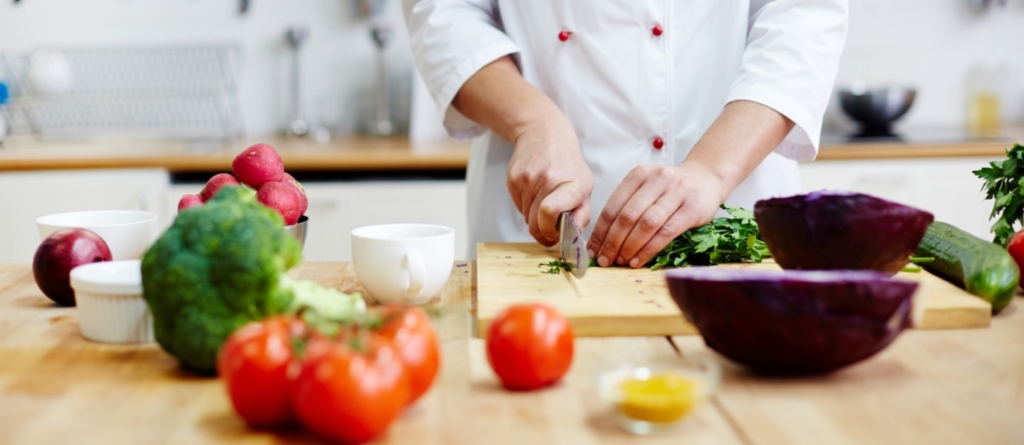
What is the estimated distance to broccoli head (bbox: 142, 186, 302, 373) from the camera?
2.50 feet

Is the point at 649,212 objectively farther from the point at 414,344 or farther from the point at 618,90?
the point at 414,344

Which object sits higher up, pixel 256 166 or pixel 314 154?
pixel 256 166

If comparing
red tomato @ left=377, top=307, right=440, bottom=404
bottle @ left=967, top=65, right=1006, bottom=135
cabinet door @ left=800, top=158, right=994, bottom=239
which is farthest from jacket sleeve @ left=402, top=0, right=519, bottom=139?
bottle @ left=967, top=65, right=1006, bottom=135

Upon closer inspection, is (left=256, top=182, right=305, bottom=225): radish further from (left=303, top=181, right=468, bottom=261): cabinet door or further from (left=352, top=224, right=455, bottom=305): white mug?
(left=303, top=181, right=468, bottom=261): cabinet door

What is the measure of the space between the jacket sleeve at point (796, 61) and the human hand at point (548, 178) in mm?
261

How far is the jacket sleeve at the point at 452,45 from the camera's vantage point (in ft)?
4.90

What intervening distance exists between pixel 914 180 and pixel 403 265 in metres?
1.91

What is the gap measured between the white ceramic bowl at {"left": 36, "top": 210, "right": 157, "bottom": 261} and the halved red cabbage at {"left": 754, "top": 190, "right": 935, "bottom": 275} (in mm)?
759

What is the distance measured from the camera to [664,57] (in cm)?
153

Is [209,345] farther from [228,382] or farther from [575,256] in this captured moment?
[575,256]

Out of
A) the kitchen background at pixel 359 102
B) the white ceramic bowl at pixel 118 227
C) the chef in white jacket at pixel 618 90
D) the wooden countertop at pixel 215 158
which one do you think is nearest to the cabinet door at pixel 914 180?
the kitchen background at pixel 359 102

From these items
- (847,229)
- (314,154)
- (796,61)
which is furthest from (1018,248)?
(314,154)

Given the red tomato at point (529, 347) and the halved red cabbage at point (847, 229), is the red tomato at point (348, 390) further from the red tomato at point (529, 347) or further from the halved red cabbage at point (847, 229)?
the halved red cabbage at point (847, 229)

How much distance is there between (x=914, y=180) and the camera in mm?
2488
